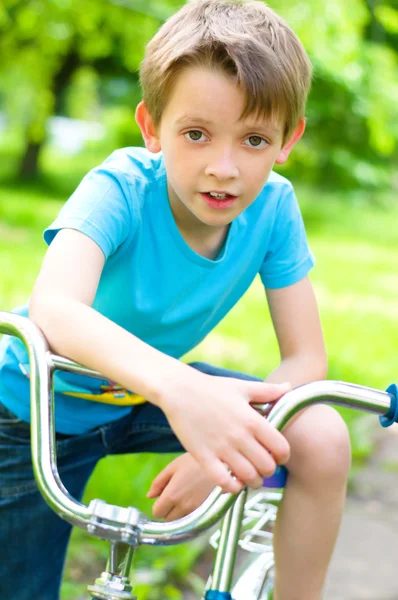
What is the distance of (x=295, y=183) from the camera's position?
16.4 metres

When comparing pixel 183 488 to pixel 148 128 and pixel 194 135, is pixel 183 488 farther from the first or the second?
pixel 148 128

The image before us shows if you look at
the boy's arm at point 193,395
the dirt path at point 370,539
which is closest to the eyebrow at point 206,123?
the boy's arm at point 193,395

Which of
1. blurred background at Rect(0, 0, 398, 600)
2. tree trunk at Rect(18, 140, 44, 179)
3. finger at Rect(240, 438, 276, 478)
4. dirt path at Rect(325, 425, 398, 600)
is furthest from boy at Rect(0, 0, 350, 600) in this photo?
tree trunk at Rect(18, 140, 44, 179)

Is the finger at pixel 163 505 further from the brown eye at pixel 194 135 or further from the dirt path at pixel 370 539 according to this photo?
the dirt path at pixel 370 539

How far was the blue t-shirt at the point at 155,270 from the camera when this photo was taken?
1.65 metres

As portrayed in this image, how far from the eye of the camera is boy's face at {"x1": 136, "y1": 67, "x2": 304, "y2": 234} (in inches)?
54.4

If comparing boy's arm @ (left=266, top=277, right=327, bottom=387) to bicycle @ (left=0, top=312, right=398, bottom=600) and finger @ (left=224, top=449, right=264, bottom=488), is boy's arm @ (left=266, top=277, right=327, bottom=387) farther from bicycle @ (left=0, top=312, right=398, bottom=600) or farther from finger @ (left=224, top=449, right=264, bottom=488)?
finger @ (left=224, top=449, right=264, bottom=488)

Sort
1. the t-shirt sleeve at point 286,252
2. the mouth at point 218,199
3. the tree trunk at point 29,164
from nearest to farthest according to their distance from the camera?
the mouth at point 218,199 < the t-shirt sleeve at point 286,252 < the tree trunk at point 29,164

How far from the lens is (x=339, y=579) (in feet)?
9.57

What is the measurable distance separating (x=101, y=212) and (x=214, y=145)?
0.23 meters

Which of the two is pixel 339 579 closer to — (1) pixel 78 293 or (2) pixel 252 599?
(2) pixel 252 599

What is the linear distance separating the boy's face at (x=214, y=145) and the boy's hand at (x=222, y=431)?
0.46 meters

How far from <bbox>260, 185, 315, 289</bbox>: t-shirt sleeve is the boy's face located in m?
0.31

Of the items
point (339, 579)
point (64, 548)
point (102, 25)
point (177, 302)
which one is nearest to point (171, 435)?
point (177, 302)
